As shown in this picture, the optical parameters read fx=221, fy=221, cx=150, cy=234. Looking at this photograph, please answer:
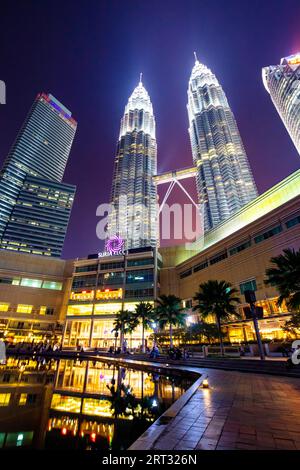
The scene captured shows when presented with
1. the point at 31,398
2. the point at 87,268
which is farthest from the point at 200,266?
the point at 31,398

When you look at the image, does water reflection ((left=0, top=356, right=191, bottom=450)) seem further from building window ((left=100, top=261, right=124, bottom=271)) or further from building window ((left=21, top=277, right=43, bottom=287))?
building window ((left=21, top=277, right=43, bottom=287))

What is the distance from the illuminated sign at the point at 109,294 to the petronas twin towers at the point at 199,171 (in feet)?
182

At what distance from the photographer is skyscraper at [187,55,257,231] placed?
113m

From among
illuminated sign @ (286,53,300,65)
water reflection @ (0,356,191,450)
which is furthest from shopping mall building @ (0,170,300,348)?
illuminated sign @ (286,53,300,65)

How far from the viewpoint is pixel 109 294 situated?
230ft

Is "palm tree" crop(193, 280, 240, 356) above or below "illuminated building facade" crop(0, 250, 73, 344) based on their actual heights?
below

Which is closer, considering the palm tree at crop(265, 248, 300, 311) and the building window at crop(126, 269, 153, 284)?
the palm tree at crop(265, 248, 300, 311)

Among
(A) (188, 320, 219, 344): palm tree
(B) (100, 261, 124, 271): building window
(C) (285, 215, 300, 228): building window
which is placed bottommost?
(A) (188, 320, 219, 344): palm tree

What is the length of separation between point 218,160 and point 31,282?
111026 millimetres

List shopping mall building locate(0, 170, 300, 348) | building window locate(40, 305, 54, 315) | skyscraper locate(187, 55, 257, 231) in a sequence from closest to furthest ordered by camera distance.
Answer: shopping mall building locate(0, 170, 300, 348) → building window locate(40, 305, 54, 315) → skyscraper locate(187, 55, 257, 231)

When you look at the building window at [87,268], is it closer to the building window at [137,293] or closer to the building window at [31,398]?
the building window at [137,293]

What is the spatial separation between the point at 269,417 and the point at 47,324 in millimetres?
87230

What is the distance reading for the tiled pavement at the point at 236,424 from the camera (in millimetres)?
4410

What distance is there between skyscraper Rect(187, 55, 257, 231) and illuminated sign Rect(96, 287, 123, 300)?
63.3 m
